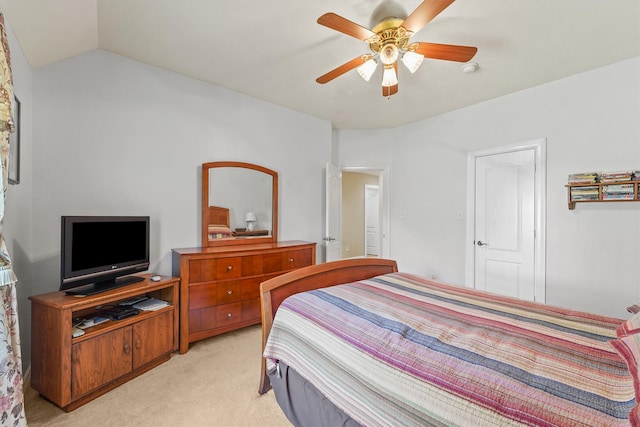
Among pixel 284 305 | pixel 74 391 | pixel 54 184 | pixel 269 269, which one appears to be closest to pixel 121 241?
pixel 54 184

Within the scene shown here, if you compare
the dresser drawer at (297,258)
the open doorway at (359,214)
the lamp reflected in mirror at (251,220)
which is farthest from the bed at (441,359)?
the open doorway at (359,214)

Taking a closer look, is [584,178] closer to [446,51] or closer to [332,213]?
[446,51]

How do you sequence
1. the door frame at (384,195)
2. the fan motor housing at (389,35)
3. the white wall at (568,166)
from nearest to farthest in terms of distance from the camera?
the fan motor housing at (389,35) < the white wall at (568,166) < the door frame at (384,195)

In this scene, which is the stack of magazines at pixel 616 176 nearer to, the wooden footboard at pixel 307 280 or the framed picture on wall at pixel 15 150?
the wooden footboard at pixel 307 280

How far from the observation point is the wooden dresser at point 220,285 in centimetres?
245

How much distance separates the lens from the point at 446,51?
1.83 m

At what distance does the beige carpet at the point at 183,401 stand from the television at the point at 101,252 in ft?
2.29

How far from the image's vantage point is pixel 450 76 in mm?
2836

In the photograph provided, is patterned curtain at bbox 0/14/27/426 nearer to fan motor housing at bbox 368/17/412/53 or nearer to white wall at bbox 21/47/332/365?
white wall at bbox 21/47/332/365

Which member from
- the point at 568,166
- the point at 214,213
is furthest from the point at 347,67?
the point at 568,166

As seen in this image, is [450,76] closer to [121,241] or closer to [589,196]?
[589,196]

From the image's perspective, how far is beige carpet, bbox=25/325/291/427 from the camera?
1.63m

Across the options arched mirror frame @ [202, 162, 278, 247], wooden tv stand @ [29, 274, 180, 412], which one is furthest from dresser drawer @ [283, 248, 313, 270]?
wooden tv stand @ [29, 274, 180, 412]

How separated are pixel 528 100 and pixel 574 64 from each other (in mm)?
539
